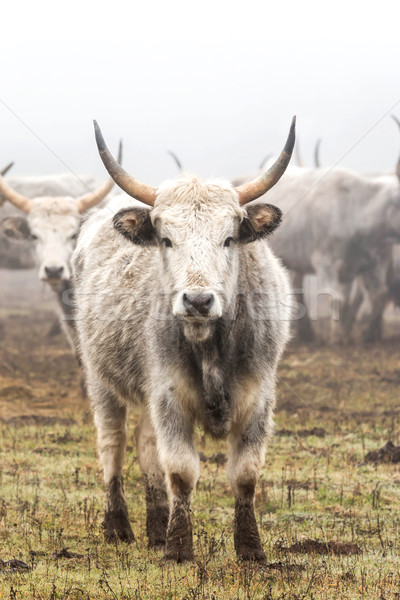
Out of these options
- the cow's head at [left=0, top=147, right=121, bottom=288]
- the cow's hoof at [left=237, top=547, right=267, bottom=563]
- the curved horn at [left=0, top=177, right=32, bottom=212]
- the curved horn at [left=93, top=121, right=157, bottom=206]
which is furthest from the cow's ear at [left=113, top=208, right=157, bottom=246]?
the curved horn at [left=0, top=177, right=32, bottom=212]

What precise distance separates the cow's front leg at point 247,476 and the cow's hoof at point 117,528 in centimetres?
102

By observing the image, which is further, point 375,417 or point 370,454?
point 375,417

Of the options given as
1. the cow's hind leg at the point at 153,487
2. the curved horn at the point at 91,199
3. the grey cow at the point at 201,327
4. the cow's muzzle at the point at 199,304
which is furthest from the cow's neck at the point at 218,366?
the curved horn at the point at 91,199

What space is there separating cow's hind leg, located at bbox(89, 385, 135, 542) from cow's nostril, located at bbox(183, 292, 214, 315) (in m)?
2.03

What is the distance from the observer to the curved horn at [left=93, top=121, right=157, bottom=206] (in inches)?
211

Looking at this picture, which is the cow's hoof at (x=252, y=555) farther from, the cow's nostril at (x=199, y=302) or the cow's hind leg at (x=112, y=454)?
the cow's nostril at (x=199, y=302)

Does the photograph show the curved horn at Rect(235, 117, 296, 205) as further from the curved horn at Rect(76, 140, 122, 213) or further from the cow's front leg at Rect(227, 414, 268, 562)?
the curved horn at Rect(76, 140, 122, 213)

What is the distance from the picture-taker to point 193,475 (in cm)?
516

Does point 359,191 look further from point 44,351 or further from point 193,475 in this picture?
point 193,475

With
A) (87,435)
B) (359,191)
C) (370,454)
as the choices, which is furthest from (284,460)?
(359,191)

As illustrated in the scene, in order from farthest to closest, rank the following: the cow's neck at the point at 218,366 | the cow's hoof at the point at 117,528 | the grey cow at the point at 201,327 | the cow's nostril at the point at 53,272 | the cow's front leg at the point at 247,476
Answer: the cow's nostril at the point at 53,272
the cow's hoof at the point at 117,528
the cow's front leg at the point at 247,476
the cow's neck at the point at 218,366
the grey cow at the point at 201,327

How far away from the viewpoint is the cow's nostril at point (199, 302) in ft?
15.1

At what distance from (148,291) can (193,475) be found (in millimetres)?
1261

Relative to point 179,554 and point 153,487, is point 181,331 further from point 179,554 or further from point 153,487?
point 153,487
